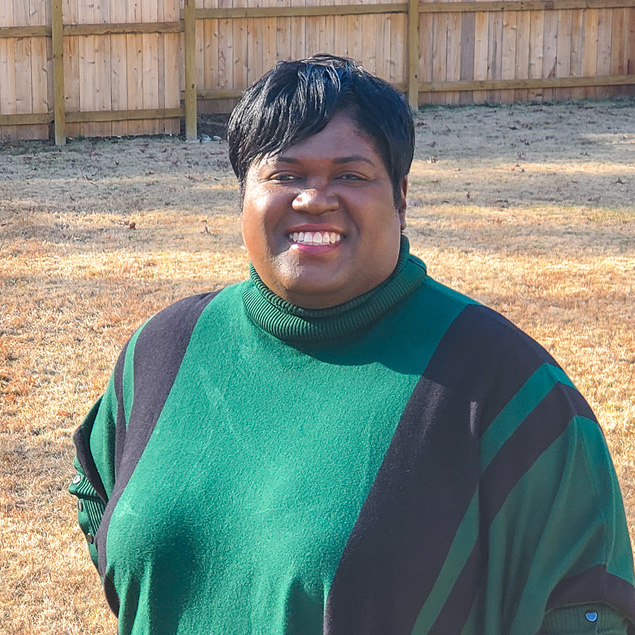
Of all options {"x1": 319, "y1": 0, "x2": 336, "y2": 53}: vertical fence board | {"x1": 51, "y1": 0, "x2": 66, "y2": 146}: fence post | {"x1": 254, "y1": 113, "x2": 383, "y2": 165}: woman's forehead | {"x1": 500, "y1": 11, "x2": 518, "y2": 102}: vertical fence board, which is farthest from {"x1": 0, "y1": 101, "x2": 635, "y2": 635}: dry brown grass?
{"x1": 254, "y1": 113, "x2": 383, "y2": 165}: woman's forehead

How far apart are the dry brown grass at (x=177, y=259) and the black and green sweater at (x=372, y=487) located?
218 centimetres

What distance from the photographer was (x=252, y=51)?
1325cm

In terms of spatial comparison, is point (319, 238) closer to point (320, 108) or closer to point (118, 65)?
point (320, 108)

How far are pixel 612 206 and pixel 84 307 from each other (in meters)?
5.11

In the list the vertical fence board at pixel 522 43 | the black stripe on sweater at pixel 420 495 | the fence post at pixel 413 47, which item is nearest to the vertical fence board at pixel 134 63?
the fence post at pixel 413 47

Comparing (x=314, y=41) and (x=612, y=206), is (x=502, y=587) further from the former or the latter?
(x=314, y=41)

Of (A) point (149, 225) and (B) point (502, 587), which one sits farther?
(A) point (149, 225)

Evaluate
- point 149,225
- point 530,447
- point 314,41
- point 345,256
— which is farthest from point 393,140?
point 314,41

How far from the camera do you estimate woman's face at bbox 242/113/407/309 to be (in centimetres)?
187

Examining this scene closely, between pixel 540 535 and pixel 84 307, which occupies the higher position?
pixel 540 535

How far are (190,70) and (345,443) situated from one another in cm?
1123

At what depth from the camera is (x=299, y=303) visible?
6.33ft

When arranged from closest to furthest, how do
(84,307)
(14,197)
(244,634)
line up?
1. (244,634)
2. (84,307)
3. (14,197)

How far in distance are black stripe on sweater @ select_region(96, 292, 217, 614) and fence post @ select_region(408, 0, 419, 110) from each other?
1174 centimetres
